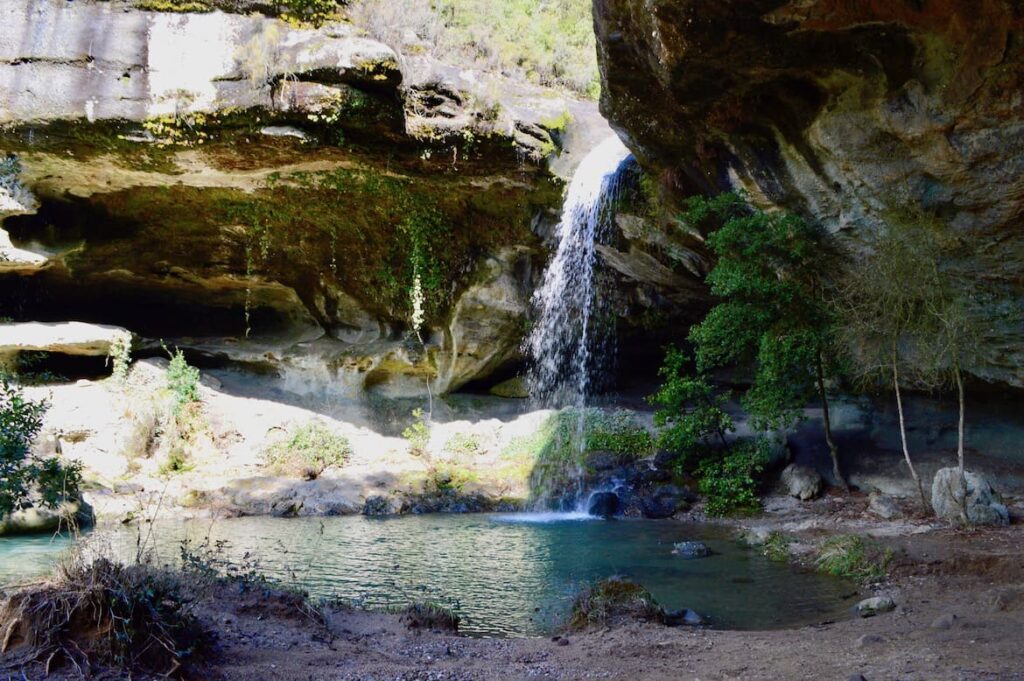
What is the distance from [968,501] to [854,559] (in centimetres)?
271

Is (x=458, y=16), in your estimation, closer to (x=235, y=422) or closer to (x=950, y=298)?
(x=235, y=422)

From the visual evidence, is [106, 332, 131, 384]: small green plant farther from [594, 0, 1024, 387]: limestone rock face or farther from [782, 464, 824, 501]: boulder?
[782, 464, 824, 501]: boulder

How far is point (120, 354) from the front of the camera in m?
15.9

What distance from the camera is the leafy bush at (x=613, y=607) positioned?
233 inches

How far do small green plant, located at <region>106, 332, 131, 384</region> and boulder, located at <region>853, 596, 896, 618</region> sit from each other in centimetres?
1448

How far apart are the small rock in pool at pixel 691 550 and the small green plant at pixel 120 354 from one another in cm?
1202

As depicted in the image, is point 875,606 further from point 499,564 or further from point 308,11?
point 308,11

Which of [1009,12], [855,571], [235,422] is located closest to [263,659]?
[855,571]

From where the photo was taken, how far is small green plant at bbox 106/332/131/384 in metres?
15.8

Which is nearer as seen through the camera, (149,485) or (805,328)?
(805,328)

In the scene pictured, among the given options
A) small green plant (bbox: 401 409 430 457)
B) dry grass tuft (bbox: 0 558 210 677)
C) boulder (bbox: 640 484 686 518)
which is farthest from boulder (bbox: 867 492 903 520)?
dry grass tuft (bbox: 0 558 210 677)

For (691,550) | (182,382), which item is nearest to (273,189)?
(182,382)

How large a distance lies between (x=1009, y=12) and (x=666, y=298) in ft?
32.1

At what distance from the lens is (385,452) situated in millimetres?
15547
